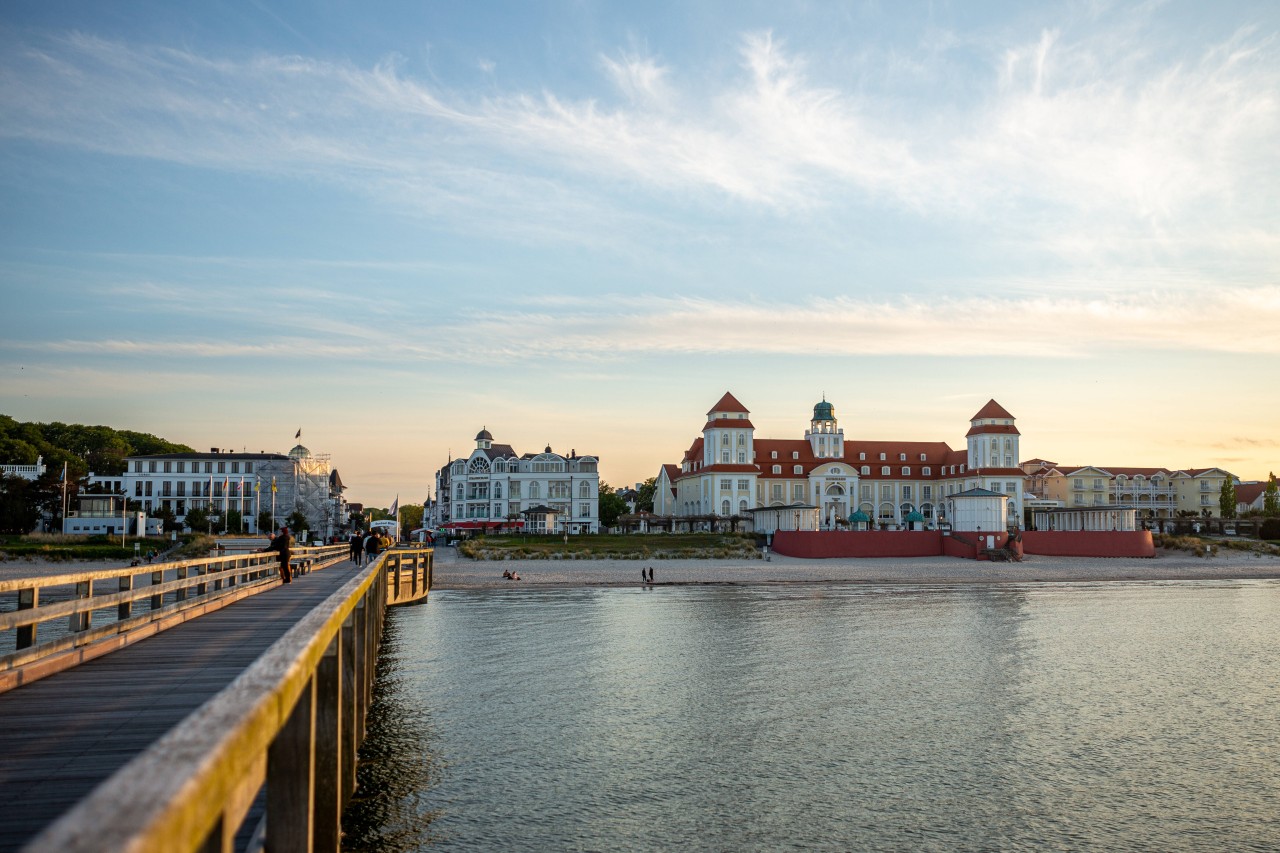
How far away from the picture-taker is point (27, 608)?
11844 mm

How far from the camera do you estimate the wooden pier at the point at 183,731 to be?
10.3 feet

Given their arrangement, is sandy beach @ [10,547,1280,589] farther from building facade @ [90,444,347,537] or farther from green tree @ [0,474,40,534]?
building facade @ [90,444,347,537]

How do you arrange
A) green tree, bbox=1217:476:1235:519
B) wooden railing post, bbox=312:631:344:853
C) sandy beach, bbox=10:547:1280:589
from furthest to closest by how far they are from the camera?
green tree, bbox=1217:476:1235:519, sandy beach, bbox=10:547:1280:589, wooden railing post, bbox=312:631:344:853

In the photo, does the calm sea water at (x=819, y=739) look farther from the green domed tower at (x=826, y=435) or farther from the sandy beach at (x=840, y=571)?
the green domed tower at (x=826, y=435)

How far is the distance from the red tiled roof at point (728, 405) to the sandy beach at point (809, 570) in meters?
32.0

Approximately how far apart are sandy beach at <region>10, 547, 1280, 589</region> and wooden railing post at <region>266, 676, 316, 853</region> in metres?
56.6

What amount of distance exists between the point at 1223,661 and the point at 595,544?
6696 centimetres

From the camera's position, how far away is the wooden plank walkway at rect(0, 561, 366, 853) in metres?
7.03

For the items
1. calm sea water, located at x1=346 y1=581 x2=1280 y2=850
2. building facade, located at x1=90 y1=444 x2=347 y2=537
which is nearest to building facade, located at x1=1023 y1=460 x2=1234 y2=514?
building facade, located at x1=90 y1=444 x2=347 y2=537

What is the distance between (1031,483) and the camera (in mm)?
154250

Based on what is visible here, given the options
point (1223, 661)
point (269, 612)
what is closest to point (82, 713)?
point (269, 612)

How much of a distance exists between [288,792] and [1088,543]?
10564 cm

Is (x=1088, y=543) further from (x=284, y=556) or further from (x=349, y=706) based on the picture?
(x=349, y=706)

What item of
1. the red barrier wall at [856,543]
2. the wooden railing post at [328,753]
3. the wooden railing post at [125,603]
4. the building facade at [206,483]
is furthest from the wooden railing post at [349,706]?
the building facade at [206,483]
